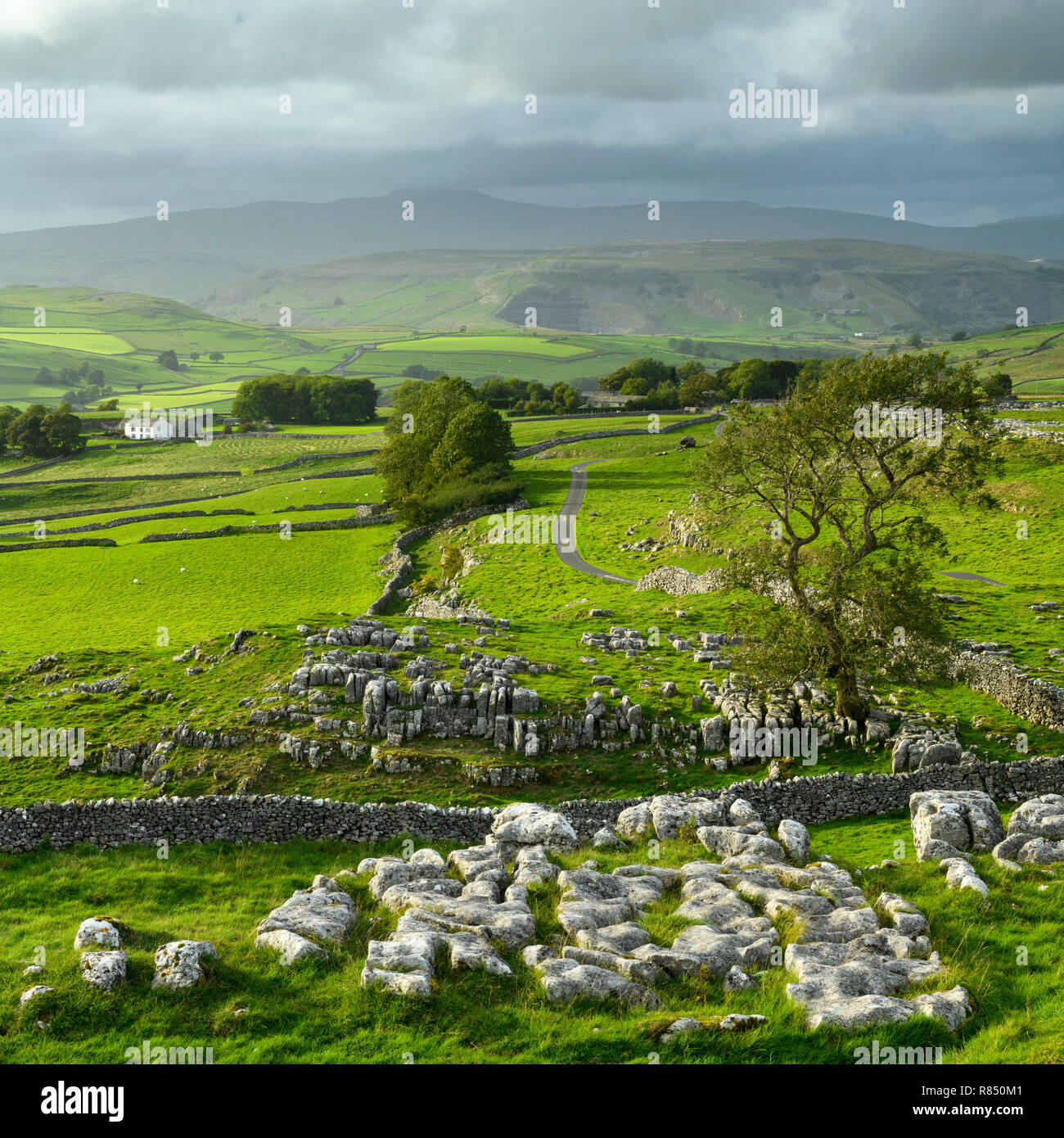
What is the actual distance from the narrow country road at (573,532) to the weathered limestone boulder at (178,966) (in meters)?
43.1

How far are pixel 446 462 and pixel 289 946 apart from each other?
243 ft

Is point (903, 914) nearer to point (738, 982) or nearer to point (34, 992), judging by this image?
point (738, 982)

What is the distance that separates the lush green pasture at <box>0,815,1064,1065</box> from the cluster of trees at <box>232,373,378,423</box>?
153068 millimetres

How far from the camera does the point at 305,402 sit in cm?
16925

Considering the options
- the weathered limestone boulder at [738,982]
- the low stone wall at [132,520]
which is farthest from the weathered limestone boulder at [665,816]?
the low stone wall at [132,520]

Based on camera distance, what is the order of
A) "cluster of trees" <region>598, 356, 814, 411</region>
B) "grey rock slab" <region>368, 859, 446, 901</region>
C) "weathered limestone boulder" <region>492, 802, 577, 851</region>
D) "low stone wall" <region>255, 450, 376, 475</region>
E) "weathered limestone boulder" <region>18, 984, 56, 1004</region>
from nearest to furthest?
"weathered limestone boulder" <region>18, 984, 56, 1004</region>
"grey rock slab" <region>368, 859, 446, 901</region>
"weathered limestone boulder" <region>492, 802, 577, 851</region>
"low stone wall" <region>255, 450, 376, 475</region>
"cluster of trees" <region>598, 356, 814, 411</region>

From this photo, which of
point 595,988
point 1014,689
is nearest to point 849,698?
point 1014,689

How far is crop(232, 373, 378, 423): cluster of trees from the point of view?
16650cm

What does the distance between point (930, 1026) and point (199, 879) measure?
19697 mm

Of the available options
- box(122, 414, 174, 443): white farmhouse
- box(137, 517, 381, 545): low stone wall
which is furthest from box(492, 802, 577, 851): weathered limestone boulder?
box(122, 414, 174, 443): white farmhouse

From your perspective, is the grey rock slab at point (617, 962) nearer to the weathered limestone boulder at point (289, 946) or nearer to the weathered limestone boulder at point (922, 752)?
the weathered limestone boulder at point (289, 946)

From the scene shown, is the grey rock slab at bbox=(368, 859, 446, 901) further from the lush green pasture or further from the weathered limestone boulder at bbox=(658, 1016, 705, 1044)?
the weathered limestone boulder at bbox=(658, 1016, 705, 1044)
